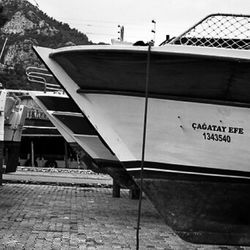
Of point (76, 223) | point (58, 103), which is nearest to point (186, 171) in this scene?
point (76, 223)

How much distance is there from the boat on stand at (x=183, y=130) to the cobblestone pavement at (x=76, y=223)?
956 mm

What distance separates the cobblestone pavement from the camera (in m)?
5.73

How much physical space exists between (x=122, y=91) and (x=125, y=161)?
2.41 ft

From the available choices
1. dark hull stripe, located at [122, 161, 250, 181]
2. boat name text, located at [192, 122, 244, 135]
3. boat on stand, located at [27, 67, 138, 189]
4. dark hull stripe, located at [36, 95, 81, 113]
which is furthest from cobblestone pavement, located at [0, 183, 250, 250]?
dark hull stripe, located at [36, 95, 81, 113]

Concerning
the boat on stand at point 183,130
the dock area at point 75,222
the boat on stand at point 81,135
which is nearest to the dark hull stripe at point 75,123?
the boat on stand at point 81,135

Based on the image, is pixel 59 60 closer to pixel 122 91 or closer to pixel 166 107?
pixel 122 91

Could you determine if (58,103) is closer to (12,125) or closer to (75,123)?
(75,123)

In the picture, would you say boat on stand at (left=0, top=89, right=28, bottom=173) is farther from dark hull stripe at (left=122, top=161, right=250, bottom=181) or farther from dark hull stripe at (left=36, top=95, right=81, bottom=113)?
dark hull stripe at (left=122, top=161, right=250, bottom=181)

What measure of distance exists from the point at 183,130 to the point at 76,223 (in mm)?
2866

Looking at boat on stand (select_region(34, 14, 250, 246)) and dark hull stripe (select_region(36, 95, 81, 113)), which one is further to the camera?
dark hull stripe (select_region(36, 95, 81, 113))

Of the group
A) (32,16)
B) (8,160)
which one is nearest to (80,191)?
(8,160)

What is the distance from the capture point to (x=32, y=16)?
63.9m

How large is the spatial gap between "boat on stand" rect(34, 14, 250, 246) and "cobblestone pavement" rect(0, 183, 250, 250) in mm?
956

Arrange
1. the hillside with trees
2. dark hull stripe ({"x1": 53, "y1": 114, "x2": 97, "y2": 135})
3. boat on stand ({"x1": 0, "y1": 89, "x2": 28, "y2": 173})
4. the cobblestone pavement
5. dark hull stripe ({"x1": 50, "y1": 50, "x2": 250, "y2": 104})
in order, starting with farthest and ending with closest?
the hillside with trees < boat on stand ({"x1": 0, "y1": 89, "x2": 28, "y2": 173}) < dark hull stripe ({"x1": 53, "y1": 114, "x2": 97, "y2": 135}) < the cobblestone pavement < dark hull stripe ({"x1": 50, "y1": 50, "x2": 250, "y2": 104})
